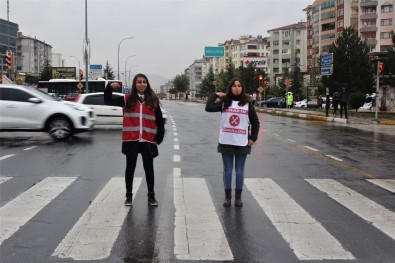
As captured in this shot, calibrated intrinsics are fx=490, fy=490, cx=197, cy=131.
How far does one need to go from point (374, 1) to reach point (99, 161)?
8826cm

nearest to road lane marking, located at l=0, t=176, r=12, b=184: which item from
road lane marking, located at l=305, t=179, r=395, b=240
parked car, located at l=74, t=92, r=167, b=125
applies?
road lane marking, located at l=305, t=179, r=395, b=240

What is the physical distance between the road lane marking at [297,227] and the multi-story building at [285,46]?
423 ft

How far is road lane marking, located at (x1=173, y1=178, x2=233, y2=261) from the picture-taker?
446 cm

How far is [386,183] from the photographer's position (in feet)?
27.0

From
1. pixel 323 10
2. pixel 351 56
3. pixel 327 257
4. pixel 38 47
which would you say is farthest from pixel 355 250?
pixel 38 47

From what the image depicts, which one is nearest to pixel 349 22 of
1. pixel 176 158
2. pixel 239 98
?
pixel 176 158

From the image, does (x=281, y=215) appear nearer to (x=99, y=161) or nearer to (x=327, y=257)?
(x=327, y=257)

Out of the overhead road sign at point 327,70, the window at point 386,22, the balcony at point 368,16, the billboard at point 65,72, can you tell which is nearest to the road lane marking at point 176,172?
the overhead road sign at point 327,70

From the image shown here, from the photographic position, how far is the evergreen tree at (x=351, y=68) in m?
45.4

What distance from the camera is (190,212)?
600 cm

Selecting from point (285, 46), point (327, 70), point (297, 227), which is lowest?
point (297, 227)

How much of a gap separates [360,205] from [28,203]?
4.40 metres

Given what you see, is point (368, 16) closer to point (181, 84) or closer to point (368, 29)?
point (368, 29)

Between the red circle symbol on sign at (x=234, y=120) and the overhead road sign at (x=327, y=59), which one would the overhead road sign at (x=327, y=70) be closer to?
the overhead road sign at (x=327, y=59)
